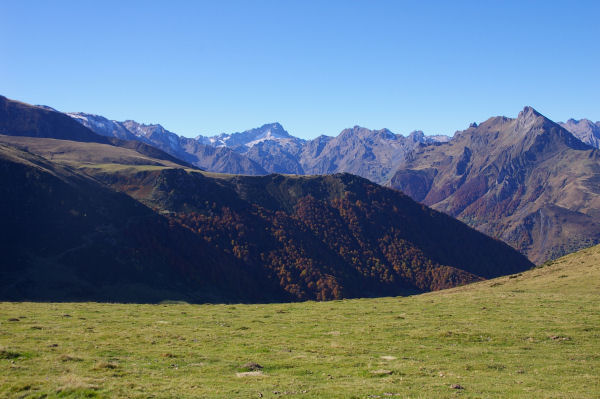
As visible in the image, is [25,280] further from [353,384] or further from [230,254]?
[353,384]

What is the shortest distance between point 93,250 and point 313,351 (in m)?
129

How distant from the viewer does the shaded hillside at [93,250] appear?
122 metres

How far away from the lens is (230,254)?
19238cm

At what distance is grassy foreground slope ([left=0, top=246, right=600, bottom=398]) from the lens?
72.6 ft

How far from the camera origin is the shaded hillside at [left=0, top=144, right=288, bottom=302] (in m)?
122

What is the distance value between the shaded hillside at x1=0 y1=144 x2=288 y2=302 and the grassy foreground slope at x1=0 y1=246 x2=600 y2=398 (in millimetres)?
78989

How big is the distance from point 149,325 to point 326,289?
15601 centimetres

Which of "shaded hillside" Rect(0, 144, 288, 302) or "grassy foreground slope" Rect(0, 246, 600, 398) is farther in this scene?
"shaded hillside" Rect(0, 144, 288, 302)

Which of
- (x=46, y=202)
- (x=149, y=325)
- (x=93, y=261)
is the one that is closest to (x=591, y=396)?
(x=149, y=325)

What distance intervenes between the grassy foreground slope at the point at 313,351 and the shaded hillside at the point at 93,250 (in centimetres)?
7899

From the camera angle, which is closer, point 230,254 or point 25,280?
point 25,280

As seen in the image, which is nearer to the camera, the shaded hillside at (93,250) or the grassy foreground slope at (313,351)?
the grassy foreground slope at (313,351)

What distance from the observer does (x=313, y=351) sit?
32.2m

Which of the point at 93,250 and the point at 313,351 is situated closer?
the point at 313,351
